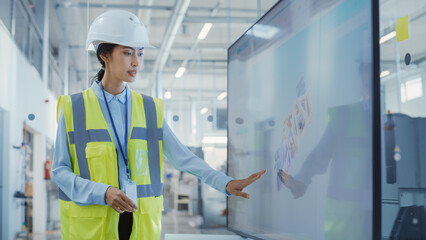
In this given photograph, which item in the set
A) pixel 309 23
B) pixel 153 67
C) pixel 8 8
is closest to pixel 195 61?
pixel 153 67

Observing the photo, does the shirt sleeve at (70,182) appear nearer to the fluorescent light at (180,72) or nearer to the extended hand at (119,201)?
the extended hand at (119,201)

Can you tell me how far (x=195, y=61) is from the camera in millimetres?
9891

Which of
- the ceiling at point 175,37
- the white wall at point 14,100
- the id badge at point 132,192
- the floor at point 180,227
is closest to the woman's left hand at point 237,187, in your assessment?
the id badge at point 132,192

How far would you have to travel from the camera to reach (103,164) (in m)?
1.70

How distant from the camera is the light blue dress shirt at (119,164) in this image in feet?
5.36

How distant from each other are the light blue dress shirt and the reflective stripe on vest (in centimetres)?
4

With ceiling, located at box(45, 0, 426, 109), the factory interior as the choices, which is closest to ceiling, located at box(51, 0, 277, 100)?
ceiling, located at box(45, 0, 426, 109)

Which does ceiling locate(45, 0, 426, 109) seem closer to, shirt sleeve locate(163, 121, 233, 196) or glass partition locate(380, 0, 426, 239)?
glass partition locate(380, 0, 426, 239)

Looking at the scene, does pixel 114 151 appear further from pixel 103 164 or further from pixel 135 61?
pixel 135 61

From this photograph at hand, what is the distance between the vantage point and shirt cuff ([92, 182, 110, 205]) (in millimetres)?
1583

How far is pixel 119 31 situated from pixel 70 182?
0.57 meters

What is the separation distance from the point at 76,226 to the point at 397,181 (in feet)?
5.51

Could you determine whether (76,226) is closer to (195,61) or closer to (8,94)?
(8,94)

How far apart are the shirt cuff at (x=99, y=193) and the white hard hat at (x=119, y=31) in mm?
528
